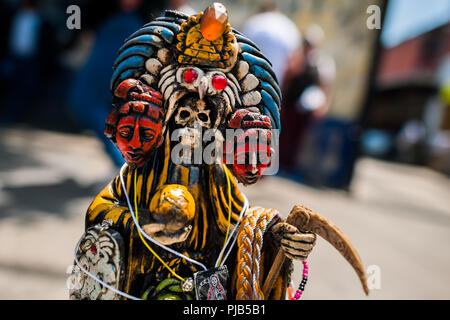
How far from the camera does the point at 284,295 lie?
3.72 ft

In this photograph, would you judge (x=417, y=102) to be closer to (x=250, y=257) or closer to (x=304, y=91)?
(x=304, y=91)

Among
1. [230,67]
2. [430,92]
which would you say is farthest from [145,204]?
[430,92]

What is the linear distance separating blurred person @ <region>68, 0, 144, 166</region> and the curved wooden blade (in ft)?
5.22

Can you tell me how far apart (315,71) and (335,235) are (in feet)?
10.9

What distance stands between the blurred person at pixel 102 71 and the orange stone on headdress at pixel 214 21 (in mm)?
1307

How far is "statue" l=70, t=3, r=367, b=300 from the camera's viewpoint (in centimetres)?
102

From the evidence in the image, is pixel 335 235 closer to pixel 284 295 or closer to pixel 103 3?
pixel 284 295

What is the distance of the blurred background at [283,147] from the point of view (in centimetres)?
247

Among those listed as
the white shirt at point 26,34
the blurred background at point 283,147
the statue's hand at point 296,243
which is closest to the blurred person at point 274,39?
the blurred background at point 283,147

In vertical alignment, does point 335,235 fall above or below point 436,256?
above

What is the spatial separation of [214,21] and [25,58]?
5.03 meters

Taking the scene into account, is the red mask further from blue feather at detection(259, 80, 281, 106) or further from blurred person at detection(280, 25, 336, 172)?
blurred person at detection(280, 25, 336, 172)
